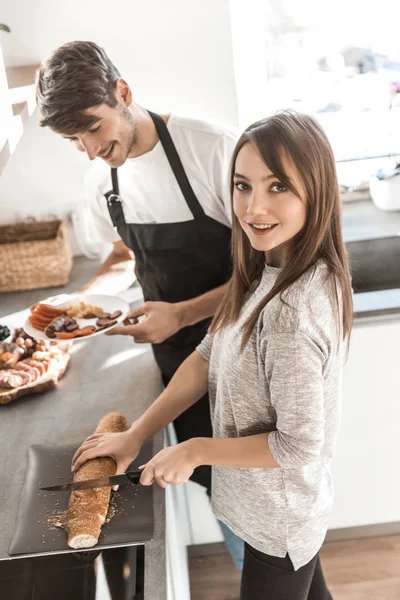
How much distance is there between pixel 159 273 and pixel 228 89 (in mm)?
582

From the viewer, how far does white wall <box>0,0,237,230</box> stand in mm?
1652

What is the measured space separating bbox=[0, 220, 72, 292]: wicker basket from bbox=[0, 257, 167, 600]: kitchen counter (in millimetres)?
157

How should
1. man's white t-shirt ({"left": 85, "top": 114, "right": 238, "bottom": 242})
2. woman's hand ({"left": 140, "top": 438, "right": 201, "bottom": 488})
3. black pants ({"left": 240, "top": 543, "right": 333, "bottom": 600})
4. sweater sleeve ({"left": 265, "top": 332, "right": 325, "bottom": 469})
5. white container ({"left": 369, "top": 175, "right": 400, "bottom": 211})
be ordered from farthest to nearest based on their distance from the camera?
white container ({"left": 369, "top": 175, "right": 400, "bottom": 211}) → man's white t-shirt ({"left": 85, "top": 114, "right": 238, "bottom": 242}) → black pants ({"left": 240, "top": 543, "right": 333, "bottom": 600}) → woman's hand ({"left": 140, "top": 438, "right": 201, "bottom": 488}) → sweater sleeve ({"left": 265, "top": 332, "right": 325, "bottom": 469})

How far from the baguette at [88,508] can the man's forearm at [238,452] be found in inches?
7.1

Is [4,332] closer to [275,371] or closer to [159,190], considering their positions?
[159,190]

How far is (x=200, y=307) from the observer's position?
1.42 metres

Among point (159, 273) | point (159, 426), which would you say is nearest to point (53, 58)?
point (159, 273)

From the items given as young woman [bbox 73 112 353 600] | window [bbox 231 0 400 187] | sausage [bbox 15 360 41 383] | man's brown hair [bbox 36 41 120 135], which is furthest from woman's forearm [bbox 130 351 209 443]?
window [bbox 231 0 400 187]

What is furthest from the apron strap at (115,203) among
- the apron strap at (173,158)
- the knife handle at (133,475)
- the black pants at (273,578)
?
the black pants at (273,578)

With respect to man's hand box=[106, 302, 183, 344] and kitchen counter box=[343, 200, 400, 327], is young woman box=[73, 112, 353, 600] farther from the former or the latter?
kitchen counter box=[343, 200, 400, 327]

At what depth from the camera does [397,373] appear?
1.74m

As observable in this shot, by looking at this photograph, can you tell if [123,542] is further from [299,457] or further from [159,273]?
[159,273]

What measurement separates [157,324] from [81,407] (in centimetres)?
25

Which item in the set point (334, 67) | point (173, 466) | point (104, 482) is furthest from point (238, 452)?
point (334, 67)
